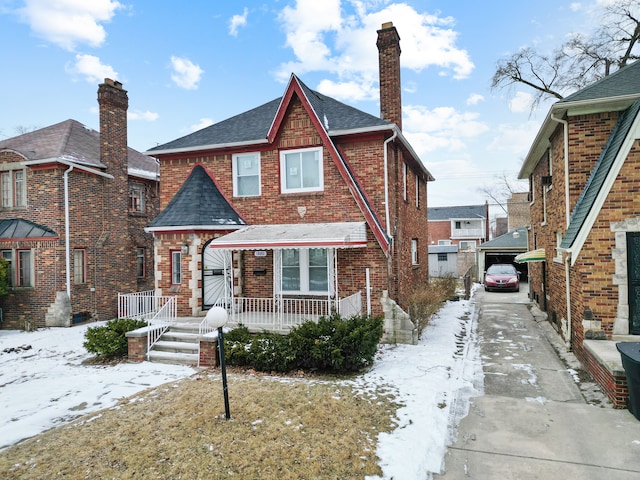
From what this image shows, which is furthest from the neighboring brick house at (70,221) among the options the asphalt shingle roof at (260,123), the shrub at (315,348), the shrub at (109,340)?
the shrub at (315,348)

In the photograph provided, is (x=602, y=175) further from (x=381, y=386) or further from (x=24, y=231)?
(x=24, y=231)

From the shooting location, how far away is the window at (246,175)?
1280 centimetres

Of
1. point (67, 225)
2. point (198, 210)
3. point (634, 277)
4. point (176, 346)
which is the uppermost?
point (198, 210)

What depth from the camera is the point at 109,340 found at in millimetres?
9945

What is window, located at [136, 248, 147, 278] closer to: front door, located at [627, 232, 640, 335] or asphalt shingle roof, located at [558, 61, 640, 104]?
asphalt shingle roof, located at [558, 61, 640, 104]

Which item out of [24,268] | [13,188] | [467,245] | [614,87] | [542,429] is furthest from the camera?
[467,245]

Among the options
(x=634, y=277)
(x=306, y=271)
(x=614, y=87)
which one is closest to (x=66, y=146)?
(x=306, y=271)

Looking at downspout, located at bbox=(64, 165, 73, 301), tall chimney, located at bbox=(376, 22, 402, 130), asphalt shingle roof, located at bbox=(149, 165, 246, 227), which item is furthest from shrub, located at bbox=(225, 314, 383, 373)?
downspout, located at bbox=(64, 165, 73, 301)

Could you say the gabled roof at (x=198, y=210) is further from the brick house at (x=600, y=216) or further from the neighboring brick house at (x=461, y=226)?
the neighboring brick house at (x=461, y=226)

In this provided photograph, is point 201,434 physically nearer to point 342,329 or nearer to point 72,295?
point 342,329

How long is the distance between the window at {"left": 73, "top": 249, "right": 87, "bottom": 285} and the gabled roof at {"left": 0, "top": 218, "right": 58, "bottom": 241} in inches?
47.5

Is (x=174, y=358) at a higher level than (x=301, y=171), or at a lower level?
lower

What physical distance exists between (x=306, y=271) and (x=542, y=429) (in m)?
7.66

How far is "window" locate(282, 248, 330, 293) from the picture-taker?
39.6 ft
